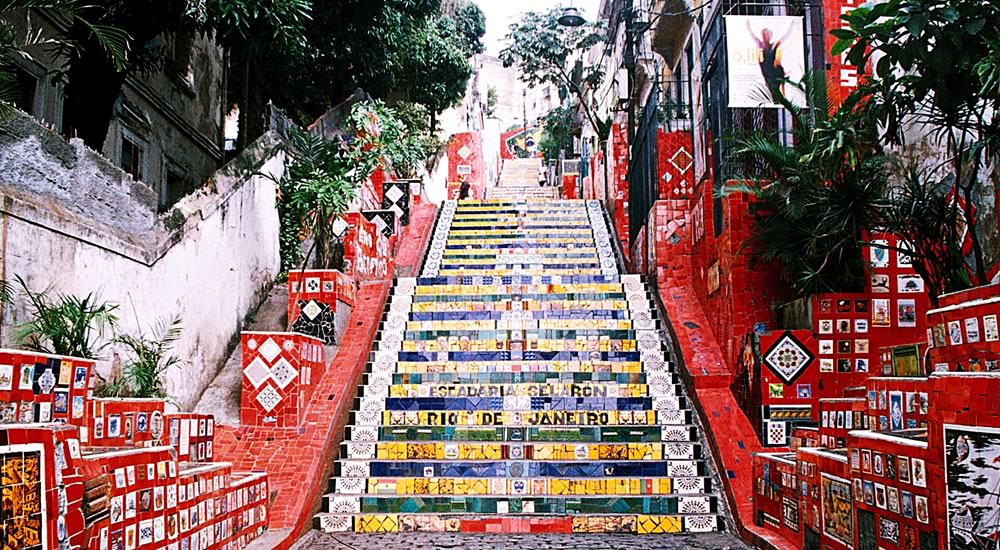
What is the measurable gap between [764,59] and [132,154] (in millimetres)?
8620

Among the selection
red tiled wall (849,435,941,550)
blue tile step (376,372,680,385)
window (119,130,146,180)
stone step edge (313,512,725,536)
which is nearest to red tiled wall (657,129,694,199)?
blue tile step (376,372,680,385)

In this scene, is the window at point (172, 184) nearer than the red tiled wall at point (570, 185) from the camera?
Yes

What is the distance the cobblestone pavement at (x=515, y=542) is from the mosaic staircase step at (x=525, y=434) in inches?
48.4

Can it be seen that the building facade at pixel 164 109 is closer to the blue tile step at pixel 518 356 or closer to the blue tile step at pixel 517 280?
the blue tile step at pixel 517 280

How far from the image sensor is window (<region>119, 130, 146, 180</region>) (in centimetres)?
1215

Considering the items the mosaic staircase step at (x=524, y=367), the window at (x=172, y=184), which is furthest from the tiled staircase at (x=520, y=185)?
the mosaic staircase step at (x=524, y=367)

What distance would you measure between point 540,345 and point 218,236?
3463 mm

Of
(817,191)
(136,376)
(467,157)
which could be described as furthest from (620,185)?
(136,376)

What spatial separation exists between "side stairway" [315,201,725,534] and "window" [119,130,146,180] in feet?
14.2

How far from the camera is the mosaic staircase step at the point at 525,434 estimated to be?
8.11 meters

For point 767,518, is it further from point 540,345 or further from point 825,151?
point 540,345

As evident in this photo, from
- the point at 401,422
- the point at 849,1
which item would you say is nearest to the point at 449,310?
the point at 401,422

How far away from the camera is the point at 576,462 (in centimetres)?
778

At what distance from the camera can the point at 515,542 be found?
6781 mm
